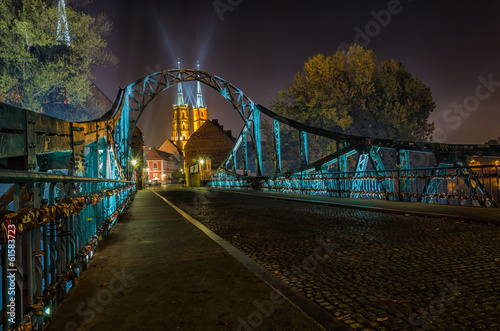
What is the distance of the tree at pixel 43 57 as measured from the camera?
867 inches

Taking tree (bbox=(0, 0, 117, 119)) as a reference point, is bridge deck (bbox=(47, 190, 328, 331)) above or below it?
below

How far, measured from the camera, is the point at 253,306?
111 inches

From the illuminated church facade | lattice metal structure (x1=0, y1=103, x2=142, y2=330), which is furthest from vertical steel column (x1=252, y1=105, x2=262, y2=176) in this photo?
the illuminated church facade

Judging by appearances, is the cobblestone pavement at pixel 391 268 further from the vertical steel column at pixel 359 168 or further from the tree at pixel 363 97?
the tree at pixel 363 97

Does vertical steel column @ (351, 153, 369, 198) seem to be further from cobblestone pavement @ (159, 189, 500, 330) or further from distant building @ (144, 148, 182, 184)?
distant building @ (144, 148, 182, 184)

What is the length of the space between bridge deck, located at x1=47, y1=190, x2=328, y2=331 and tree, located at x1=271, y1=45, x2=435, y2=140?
110ft

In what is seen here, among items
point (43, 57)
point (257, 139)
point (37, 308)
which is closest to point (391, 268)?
point (37, 308)

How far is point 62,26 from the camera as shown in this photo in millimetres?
25062

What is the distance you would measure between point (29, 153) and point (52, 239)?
11.6 feet

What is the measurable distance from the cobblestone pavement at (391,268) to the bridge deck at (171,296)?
1.62ft

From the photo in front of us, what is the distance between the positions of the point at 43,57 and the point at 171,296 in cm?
2786

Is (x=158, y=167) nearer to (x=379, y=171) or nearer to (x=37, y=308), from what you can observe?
(x=379, y=171)

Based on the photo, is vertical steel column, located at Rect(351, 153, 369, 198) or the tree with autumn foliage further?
the tree with autumn foliage

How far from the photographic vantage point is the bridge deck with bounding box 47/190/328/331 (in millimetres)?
2523
